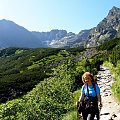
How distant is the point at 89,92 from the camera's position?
10.9 meters

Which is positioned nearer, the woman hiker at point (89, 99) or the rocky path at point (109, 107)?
the woman hiker at point (89, 99)

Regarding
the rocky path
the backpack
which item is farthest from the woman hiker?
the rocky path

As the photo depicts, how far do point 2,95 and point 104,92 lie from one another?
1486 inches

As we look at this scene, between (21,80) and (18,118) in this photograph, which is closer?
(18,118)

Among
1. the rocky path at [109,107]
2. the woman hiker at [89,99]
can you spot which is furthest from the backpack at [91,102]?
the rocky path at [109,107]

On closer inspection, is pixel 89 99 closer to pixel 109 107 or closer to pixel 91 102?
pixel 91 102

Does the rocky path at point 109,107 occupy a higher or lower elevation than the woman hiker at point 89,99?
lower

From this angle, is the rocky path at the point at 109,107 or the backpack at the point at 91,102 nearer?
the backpack at the point at 91,102

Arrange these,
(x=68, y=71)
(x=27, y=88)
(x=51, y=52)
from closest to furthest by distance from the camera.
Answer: (x=68, y=71)
(x=27, y=88)
(x=51, y=52)

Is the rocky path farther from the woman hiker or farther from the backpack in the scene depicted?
the backpack

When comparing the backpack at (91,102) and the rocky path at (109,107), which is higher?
the backpack at (91,102)

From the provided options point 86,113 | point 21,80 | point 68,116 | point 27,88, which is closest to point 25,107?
point 68,116

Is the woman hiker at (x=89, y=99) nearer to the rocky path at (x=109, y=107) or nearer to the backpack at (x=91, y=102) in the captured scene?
the backpack at (x=91, y=102)

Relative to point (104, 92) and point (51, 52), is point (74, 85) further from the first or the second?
point (51, 52)
